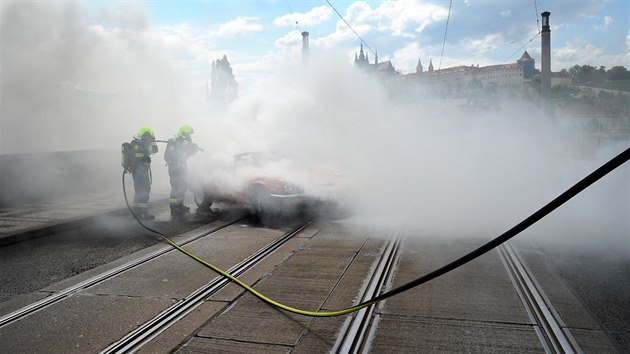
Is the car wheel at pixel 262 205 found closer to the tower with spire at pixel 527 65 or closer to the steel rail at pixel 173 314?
the steel rail at pixel 173 314

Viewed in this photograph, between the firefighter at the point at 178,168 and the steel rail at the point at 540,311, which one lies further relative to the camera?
the firefighter at the point at 178,168

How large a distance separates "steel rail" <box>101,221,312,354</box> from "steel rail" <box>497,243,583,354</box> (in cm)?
323

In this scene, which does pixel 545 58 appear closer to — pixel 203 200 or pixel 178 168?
pixel 203 200

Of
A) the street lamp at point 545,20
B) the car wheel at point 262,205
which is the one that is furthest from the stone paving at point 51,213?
the street lamp at point 545,20

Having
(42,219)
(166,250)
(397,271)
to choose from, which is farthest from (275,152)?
(397,271)

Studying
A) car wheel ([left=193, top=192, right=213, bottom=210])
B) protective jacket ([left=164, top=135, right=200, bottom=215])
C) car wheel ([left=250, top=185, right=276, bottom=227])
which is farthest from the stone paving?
car wheel ([left=250, top=185, right=276, bottom=227])

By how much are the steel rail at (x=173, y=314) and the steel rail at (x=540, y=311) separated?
3.23 m

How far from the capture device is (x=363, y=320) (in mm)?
4098

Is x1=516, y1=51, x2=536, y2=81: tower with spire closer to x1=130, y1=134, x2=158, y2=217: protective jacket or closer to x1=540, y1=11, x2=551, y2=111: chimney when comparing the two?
x1=540, y1=11, x2=551, y2=111: chimney

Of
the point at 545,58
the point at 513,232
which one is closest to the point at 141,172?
the point at 513,232

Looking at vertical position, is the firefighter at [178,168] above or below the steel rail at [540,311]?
above

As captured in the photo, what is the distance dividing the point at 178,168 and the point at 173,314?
6.51 metres

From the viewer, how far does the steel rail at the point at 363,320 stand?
142 inches

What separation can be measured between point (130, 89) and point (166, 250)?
13.5 metres
